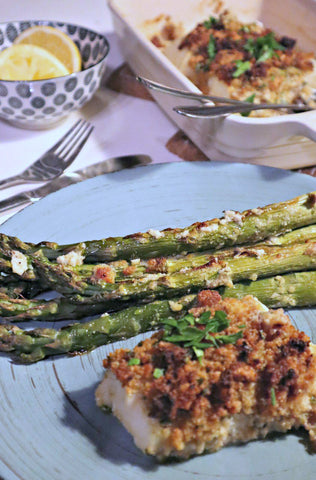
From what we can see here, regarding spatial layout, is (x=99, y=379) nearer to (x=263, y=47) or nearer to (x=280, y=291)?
(x=280, y=291)

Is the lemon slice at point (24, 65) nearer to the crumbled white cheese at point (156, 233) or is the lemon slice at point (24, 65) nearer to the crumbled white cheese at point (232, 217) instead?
the crumbled white cheese at point (156, 233)

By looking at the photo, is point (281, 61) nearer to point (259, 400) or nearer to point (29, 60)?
point (29, 60)

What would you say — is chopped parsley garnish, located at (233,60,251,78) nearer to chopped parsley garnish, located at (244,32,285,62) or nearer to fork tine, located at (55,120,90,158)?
chopped parsley garnish, located at (244,32,285,62)

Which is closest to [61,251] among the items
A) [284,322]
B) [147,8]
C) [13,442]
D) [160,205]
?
[160,205]

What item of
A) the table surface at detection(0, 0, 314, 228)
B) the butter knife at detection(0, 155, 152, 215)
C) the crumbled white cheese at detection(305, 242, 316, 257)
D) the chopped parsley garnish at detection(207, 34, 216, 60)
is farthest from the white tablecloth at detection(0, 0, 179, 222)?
the crumbled white cheese at detection(305, 242, 316, 257)

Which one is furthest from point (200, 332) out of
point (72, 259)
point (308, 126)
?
point (308, 126)

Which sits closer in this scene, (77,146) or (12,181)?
(12,181)

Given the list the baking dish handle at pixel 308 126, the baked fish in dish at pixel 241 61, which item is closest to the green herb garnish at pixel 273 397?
the baking dish handle at pixel 308 126
